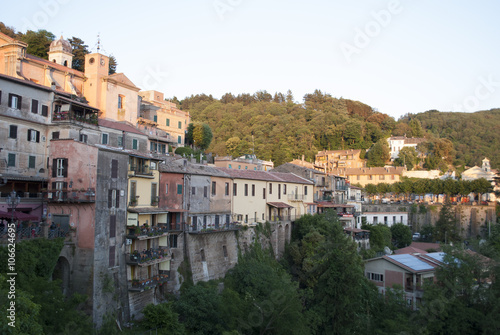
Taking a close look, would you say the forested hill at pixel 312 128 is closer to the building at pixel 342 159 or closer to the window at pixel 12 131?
the building at pixel 342 159

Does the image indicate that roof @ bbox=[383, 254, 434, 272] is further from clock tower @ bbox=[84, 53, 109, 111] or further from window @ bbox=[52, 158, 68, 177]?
clock tower @ bbox=[84, 53, 109, 111]

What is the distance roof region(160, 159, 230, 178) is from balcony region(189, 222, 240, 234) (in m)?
4.19

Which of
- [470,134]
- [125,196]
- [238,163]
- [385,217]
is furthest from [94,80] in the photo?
[470,134]

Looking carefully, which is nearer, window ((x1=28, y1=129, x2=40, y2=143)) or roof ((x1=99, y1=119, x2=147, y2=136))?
window ((x1=28, y1=129, x2=40, y2=143))

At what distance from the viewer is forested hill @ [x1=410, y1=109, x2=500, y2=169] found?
97.5m

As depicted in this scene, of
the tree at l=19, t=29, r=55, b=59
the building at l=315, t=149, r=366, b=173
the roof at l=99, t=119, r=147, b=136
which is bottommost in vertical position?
the roof at l=99, t=119, r=147, b=136

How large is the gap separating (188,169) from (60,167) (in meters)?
10.6

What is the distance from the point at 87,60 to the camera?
40.0 metres

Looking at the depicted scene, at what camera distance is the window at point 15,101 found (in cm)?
2647

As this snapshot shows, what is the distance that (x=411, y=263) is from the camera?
36344 millimetres

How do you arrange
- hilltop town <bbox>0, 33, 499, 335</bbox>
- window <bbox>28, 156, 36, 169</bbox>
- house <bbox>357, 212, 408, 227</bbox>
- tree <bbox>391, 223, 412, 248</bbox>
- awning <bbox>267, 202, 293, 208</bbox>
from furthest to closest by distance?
1. house <bbox>357, 212, 408, 227</bbox>
2. tree <bbox>391, 223, 412, 248</bbox>
3. awning <bbox>267, 202, 293, 208</bbox>
4. window <bbox>28, 156, 36, 169</bbox>
5. hilltop town <bbox>0, 33, 499, 335</bbox>

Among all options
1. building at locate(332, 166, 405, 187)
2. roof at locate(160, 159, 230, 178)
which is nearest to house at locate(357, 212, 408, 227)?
building at locate(332, 166, 405, 187)

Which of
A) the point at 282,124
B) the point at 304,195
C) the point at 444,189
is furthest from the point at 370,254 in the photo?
the point at 282,124

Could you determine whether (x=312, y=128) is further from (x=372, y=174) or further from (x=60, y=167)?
(x=60, y=167)
